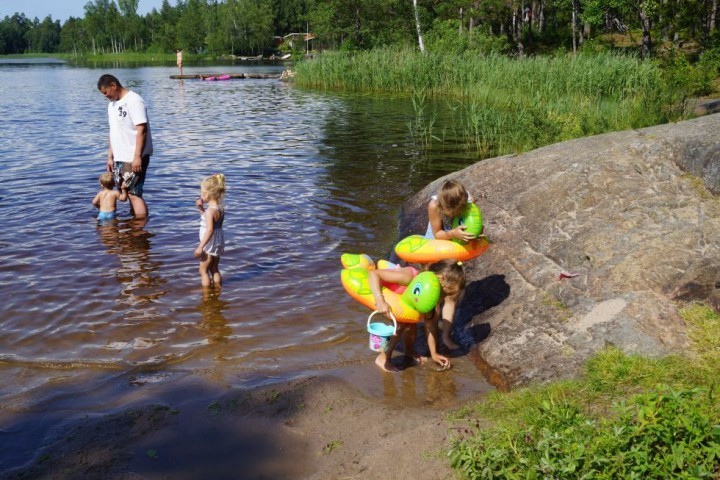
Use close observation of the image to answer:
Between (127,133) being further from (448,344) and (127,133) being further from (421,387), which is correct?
(421,387)

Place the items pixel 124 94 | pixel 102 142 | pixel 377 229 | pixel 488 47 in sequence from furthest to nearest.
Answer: pixel 488 47 → pixel 102 142 → pixel 377 229 → pixel 124 94

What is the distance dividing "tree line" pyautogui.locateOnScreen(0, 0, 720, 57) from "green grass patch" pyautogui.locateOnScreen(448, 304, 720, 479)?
28116mm

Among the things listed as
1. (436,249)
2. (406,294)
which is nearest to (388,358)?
(406,294)

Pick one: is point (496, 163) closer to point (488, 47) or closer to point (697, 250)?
point (697, 250)

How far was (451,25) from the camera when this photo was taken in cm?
4366

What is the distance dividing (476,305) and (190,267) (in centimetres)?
378

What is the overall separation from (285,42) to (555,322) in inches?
4379

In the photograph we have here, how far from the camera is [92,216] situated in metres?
10.6

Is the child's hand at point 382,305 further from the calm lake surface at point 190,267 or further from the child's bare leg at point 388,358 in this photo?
the calm lake surface at point 190,267

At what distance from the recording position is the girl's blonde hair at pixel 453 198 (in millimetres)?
5762

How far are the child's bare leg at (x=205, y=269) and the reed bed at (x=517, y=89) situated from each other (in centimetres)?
721

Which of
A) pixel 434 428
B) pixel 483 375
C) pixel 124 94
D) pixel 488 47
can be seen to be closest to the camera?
pixel 434 428

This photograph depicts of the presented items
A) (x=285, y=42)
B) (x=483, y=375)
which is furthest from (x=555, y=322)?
(x=285, y=42)

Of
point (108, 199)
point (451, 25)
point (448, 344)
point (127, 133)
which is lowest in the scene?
point (448, 344)
